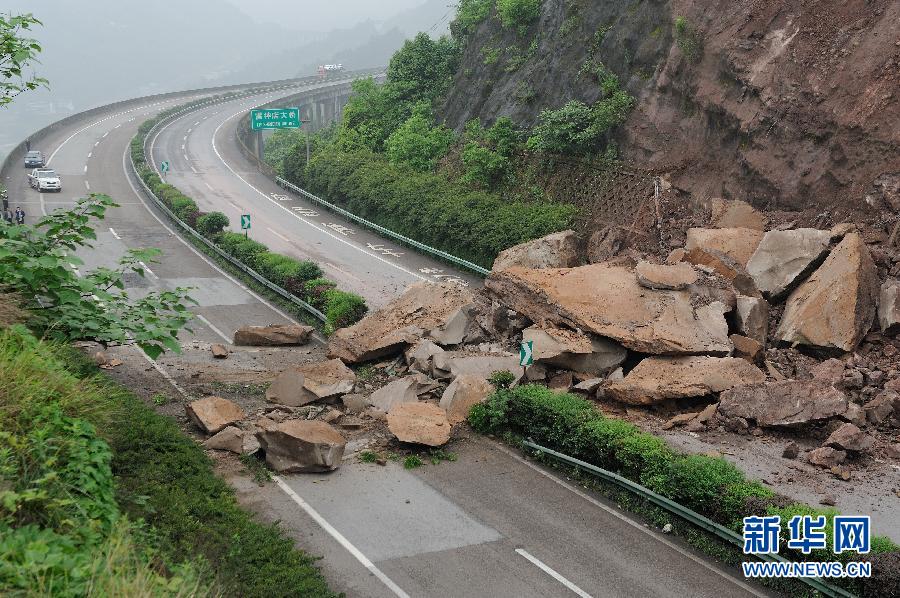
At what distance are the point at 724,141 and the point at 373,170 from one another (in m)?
22.1

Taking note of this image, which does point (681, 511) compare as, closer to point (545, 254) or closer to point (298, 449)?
point (298, 449)

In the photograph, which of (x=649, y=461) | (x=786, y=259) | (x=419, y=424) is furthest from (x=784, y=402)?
(x=419, y=424)

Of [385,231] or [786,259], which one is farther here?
[385,231]

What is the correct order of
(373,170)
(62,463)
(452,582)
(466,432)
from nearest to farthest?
(62,463) < (452,582) < (466,432) < (373,170)

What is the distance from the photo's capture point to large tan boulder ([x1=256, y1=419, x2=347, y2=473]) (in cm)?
1536

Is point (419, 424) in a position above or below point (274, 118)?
below

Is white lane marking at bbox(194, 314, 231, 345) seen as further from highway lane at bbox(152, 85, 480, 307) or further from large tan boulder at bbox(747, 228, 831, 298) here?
large tan boulder at bbox(747, 228, 831, 298)

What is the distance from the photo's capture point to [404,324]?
23125 mm

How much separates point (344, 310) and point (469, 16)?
28747 mm

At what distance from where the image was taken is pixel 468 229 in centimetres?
3588

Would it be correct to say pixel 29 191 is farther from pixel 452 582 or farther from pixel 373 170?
pixel 452 582

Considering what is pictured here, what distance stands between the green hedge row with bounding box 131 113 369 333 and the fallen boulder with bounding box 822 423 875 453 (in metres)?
15.7

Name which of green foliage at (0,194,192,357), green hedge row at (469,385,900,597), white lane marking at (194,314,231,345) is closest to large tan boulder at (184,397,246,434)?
green foliage at (0,194,192,357)

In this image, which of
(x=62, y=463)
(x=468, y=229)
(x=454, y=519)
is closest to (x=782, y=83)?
(x=468, y=229)
